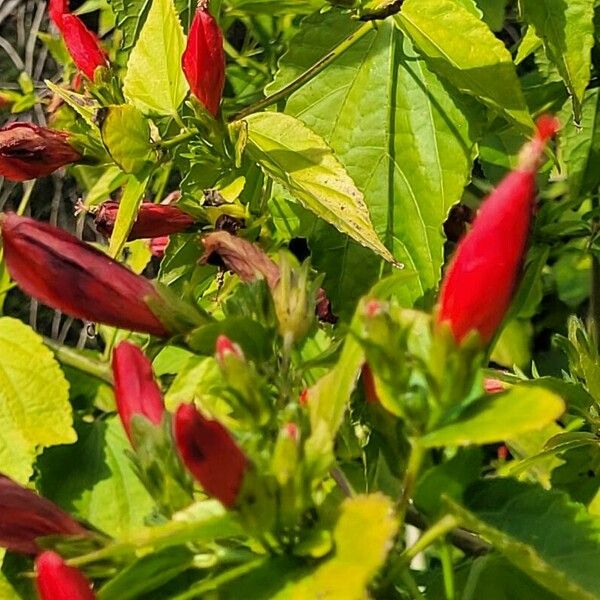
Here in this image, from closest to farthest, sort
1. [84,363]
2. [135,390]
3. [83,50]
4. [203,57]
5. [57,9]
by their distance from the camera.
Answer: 1. [135,390]
2. [203,57]
3. [83,50]
4. [57,9]
5. [84,363]

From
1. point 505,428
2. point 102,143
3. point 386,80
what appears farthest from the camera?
point 386,80

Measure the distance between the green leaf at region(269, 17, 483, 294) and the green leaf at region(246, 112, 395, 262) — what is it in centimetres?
11

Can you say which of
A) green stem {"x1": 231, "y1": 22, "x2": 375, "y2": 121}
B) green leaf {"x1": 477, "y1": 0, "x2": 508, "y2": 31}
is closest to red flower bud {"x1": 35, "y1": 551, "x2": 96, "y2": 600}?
green stem {"x1": 231, "y1": 22, "x2": 375, "y2": 121}

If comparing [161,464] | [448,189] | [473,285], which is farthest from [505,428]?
[448,189]

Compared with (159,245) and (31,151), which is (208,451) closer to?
(31,151)

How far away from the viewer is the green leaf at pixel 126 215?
0.73 metres

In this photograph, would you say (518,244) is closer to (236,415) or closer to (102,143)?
(236,415)

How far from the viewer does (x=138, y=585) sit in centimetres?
48

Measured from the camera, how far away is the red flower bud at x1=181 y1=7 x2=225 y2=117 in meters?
0.71

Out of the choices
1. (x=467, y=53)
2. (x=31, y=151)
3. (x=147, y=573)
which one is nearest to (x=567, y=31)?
(x=467, y=53)

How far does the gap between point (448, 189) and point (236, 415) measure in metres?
0.38

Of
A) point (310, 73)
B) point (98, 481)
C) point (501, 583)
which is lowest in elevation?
point (98, 481)

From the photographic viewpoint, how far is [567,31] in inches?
30.9

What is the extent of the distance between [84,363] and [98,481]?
0.44ft
